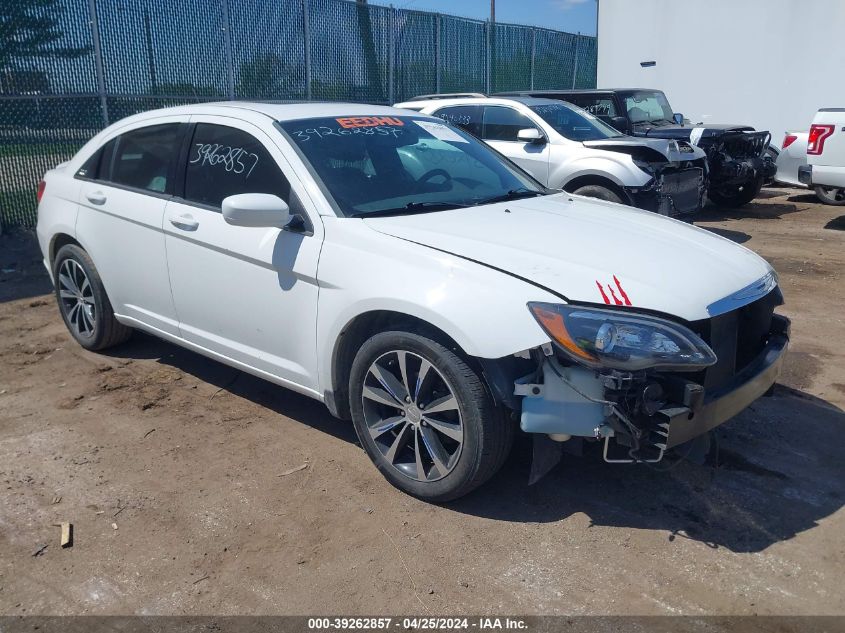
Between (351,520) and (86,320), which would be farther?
(86,320)

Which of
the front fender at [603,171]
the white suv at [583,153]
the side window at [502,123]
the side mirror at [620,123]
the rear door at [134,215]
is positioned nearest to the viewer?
the rear door at [134,215]

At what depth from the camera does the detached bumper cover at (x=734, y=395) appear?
3.10 m

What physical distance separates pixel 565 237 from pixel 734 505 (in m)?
1.43

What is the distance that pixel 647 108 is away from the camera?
12430 mm

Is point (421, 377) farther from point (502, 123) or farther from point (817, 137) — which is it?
point (817, 137)

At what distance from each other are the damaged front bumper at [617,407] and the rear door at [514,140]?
6582 millimetres

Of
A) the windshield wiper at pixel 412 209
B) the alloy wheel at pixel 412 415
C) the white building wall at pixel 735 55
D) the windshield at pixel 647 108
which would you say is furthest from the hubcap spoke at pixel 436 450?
the white building wall at pixel 735 55

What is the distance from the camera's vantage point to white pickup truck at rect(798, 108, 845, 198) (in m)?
10.5

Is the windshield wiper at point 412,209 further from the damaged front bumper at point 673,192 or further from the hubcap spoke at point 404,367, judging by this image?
the damaged front bumper at point 673,192

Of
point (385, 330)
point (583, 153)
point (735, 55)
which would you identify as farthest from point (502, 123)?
point (735, 55)

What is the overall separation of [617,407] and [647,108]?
10448mm

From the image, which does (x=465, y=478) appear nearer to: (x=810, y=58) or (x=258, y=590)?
(x=258, y=590)

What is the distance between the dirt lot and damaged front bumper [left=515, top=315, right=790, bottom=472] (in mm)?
485

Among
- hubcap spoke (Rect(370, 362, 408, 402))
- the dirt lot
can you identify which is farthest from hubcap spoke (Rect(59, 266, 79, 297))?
hubcap spoke (Rect(370, 362, 408, 402))
